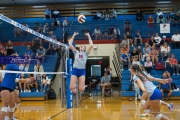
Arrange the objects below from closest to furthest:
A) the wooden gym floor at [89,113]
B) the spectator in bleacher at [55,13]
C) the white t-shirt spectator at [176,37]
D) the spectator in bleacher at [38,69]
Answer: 1. the wooden gym floor at [89,113]
2. the spectator in bleacher at [38,69]
3. the white t-shirt spectator at [176,37]
4. the spectator in bleacher at [55,13]

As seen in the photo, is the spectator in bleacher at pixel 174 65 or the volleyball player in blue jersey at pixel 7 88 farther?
the spectator in bleacher at pixel 174 65

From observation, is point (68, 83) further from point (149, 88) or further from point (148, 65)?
point (148, 65)

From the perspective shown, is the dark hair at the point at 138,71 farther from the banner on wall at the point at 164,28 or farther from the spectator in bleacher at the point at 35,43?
the banner on wall at the point at 164,28

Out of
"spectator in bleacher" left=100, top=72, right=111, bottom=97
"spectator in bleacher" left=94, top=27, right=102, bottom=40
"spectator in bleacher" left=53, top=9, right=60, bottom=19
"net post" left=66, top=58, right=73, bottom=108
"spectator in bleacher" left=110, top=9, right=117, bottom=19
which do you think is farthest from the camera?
"spectator in bleacher" left=53, top=9, right=60, bottom=19

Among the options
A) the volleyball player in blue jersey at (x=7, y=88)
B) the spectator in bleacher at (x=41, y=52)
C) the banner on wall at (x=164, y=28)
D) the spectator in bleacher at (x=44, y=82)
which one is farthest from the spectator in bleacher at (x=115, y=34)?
the volleyball player in blue jersey at (x=7, y=88)

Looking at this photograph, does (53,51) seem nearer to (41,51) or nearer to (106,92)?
(41,51)

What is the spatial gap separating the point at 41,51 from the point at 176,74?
8.58 meters

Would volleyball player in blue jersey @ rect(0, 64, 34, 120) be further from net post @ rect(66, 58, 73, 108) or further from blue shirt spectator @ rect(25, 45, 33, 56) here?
blue shirt spectator @ rect(25, 45, 33, 56)

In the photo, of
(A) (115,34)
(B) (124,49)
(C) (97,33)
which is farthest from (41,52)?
(A) (115,34)

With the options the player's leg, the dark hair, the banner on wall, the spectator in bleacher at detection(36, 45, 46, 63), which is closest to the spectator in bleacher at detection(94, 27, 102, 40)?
the spectator in bleacher at detection(36, 45, 46, 63)

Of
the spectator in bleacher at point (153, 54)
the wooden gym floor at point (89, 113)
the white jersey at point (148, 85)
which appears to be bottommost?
the wooden gym floor at point (89, 113)

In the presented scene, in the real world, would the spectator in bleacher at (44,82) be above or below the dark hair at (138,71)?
below

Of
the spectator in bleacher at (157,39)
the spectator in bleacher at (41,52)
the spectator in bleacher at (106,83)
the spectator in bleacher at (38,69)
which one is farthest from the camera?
the spectator in bleacher at (157,39)

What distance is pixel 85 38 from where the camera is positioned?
21.0 meters
